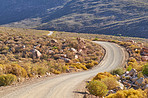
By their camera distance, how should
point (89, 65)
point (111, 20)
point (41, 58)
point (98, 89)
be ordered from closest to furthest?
point (98, 89), point (41, 58), point (89, 65), point (111, 20)

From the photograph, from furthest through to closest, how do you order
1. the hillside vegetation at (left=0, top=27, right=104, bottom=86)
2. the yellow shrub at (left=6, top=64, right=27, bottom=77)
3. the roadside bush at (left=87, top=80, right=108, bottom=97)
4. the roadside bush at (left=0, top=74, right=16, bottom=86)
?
the hillside vegetation at (left=0, top=27, right=104, bottom=86) → the yellow shrub at (left=6, top=64, right=27, bottom=77) → the roadside bush at (left=0, top=74, right=16, bottom=86) → the roadside bush at (left=87, top=80, right=108, bottom=97)

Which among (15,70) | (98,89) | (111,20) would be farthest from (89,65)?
(111,20)

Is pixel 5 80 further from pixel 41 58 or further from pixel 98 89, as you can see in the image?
pixel 41 58

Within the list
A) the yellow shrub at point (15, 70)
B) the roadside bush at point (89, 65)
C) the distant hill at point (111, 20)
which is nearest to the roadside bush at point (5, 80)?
the yellow shrub at point (15, 70)

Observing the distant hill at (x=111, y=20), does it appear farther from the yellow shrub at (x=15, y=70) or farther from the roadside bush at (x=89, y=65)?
the yellow shrub at (x=15, y=70)

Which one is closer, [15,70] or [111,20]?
[15,70]

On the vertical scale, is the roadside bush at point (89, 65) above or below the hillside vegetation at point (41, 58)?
below

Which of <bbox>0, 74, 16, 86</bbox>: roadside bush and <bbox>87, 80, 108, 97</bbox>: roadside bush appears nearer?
<bbox>87, 80, 108, 97</bbox>: roadside bush

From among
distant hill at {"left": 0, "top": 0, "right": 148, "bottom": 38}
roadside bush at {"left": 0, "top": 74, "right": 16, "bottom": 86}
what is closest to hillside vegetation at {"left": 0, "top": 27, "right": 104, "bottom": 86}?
roadside bush at {"left": 0, "top": 74, "right": 16, "bottom": 86}

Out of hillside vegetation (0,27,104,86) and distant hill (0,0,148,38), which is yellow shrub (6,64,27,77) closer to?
hillside vegetation (0,27,104,86)

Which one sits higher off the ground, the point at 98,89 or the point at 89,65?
the point at 98,89

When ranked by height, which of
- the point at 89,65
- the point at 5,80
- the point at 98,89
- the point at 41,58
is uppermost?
the point at 5,80

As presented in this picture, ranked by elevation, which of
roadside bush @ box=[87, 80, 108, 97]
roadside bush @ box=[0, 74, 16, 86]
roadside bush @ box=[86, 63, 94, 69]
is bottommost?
roadside bush @ box=[86, 63, 94, 69]

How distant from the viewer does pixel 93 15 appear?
136000mm
